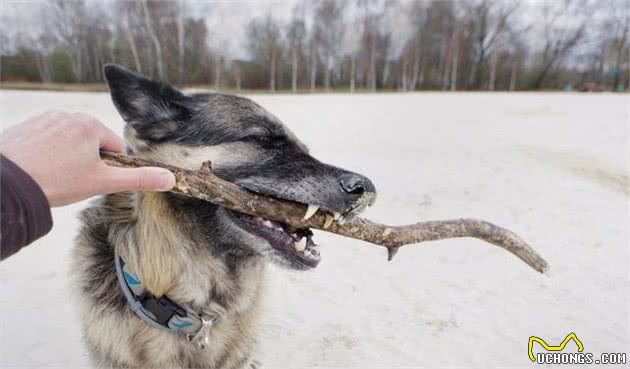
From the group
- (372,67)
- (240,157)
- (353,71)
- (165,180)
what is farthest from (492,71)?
(165,180)

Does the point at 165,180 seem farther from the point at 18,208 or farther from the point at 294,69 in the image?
the point at 294,69

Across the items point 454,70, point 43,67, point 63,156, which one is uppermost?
point 454,70

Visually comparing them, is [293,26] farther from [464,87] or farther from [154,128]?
[154,128]

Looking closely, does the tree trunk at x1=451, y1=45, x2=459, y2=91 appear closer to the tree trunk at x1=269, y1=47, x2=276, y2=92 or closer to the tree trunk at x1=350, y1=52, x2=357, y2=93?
the tree trunk at x1=350, y1=52, x2=357, y2=93

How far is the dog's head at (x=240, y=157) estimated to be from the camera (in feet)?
5.74

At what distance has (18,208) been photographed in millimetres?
880

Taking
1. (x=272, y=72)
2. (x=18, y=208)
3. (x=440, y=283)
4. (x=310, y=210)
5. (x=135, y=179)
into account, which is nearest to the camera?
(x=18, y=208)

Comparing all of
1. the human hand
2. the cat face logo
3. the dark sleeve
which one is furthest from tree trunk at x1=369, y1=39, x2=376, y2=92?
the dark sleeve

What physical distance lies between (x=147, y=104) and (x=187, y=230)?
61cm

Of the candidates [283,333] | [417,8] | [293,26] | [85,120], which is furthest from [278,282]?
[417,8]

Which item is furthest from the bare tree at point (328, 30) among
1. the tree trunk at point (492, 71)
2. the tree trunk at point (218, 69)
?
the tree trunk at point (492, 71)

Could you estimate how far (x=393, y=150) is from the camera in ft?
32.7

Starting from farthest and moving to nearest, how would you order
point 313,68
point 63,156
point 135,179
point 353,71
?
point 353,71
point 313,68
point 135,179
point 63,156

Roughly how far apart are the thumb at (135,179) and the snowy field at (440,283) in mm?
1289
